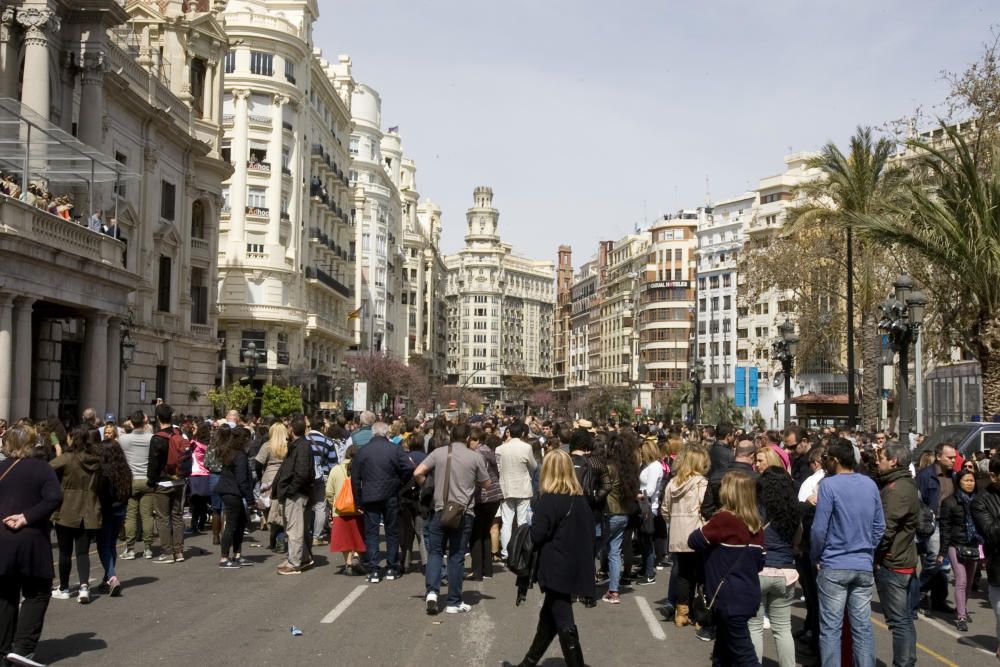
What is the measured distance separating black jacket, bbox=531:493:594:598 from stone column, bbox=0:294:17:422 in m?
17.4

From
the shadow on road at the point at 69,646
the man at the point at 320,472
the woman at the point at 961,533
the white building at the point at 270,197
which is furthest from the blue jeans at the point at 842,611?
the white building at the point at 270,197

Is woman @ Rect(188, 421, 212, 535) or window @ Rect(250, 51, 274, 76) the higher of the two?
window @ Rect(250, 51, 274, 76)

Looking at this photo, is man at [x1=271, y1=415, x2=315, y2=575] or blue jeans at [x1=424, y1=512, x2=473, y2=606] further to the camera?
man at [x1=271, y1=415, x2=315, y2=575]

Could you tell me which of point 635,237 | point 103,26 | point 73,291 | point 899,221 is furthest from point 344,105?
point 635,237

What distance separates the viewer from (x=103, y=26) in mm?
29875

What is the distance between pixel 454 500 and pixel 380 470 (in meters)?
1.91

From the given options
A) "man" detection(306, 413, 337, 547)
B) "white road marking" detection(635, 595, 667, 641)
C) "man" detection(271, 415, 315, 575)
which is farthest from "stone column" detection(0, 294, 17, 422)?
"white road marking" detection(635, 595, 667, 641)

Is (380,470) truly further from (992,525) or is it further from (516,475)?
(992,525)

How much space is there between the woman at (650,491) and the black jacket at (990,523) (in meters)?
4.31

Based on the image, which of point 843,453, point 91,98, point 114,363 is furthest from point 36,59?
point 843,453

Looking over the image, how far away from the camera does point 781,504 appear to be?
360 inches

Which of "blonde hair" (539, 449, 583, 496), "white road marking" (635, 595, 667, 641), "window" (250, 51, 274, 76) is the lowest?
"white road marking" (635, 595, 667, 641)

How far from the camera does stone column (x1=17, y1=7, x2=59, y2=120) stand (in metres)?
26.8

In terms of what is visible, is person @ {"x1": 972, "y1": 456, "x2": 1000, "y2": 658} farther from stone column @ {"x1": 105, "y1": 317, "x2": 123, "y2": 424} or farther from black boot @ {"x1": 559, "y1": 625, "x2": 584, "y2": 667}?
stone column @ {"x1": 105, "y1": 317, "x2": 123, "y2": 424}
